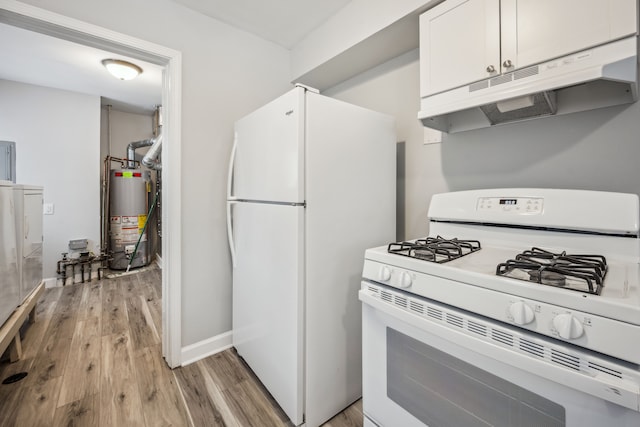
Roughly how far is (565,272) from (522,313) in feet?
0.68

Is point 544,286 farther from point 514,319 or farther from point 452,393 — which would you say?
point 452,393

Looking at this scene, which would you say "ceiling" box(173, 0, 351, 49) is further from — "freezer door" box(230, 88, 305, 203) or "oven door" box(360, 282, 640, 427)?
"oven door" box(360, 282, 640, 427)

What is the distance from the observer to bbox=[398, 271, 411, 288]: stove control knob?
0.93 metres

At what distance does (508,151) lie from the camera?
1.38 meters

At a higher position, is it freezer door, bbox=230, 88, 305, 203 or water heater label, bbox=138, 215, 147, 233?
freezer door, bbox=230, 88, 305, 203

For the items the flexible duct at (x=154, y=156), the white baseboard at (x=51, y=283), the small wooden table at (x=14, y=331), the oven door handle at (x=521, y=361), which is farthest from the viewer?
the flexible duct at (x=154, y=156)

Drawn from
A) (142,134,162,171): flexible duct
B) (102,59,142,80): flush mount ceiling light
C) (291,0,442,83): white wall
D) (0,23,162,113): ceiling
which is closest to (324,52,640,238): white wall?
(291,0,442,83): white wall

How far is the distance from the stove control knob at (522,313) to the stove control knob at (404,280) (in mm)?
303

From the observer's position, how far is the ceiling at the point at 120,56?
1.85 m

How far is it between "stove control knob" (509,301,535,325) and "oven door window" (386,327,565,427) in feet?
0.63

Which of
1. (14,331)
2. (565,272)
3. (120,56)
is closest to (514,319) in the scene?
(565,272)

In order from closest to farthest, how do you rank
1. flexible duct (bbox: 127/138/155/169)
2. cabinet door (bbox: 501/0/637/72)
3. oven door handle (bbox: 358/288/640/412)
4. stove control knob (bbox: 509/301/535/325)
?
1. oven door handle (bbox: 358/288/640/412)
2. stove control knob (bbox: 509/301/535/325)
3. cabinet door (bbox: 501/0/637/72)
4. flexible duct (bbox: 127/138/155/169)

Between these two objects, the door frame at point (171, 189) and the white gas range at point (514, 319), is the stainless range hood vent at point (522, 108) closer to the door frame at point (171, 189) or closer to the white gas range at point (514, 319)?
the white gas range at point (514, 319)

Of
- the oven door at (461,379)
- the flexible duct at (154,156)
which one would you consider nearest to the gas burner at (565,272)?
the oven door at (461,379)
